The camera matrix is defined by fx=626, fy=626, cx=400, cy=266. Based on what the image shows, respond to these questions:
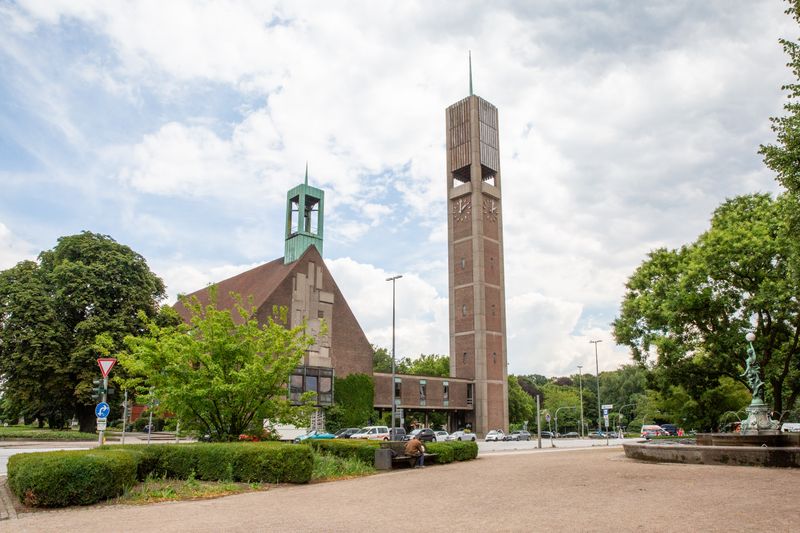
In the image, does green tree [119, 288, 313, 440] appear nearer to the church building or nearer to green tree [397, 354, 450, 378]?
the church building

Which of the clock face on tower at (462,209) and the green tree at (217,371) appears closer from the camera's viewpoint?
the green tree at (217,371)

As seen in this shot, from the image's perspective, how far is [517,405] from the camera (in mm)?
90438

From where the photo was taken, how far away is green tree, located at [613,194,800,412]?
2756 centimetres

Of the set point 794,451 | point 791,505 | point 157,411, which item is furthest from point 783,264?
point 157,411

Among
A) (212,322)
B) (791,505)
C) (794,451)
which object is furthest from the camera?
(212,322)

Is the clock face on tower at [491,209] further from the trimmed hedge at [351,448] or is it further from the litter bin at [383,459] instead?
the litter bin at [383,459]

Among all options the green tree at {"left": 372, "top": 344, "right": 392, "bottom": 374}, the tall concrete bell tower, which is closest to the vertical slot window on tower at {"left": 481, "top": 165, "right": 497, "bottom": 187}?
the tall concrete bell tower

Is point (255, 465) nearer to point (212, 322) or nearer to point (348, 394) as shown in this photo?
point (212, 322)

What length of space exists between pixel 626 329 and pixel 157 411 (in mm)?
24355

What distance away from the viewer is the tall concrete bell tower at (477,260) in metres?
68.4

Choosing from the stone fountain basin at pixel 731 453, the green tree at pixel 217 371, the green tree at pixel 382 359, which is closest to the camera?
the stone fountain basin at pixel 731 453

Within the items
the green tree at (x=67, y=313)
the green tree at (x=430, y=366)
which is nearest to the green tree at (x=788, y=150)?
the green tree at (x=67, y=313)

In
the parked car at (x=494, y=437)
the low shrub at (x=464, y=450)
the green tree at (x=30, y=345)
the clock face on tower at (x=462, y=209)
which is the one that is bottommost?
the parked car at (x=494, y=437)

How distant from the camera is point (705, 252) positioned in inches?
1141
